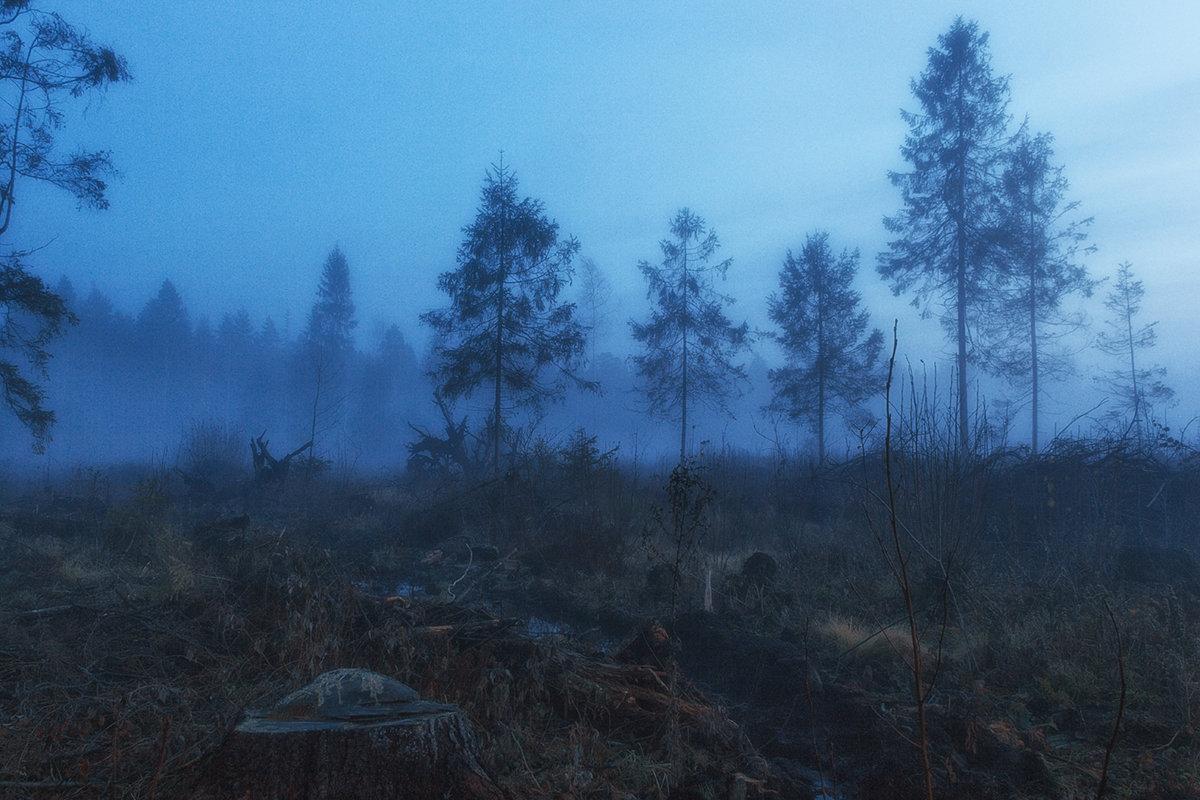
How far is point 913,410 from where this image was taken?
680 centimetres

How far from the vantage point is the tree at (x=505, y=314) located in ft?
62.8

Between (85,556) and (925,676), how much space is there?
9768 mm

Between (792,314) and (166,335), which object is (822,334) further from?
(166,335)

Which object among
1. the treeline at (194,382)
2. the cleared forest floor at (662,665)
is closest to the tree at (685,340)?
the cleared forest floor at (662,665)

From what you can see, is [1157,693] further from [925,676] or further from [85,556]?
[85,556]

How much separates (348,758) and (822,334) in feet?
75.7

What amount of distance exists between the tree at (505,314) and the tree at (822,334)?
28.0ft

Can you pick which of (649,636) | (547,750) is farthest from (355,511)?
(547,750)

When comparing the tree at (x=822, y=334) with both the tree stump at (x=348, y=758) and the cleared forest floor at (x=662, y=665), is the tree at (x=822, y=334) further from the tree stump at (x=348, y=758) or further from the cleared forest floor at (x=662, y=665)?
the tree stump at (x=348, y=758)

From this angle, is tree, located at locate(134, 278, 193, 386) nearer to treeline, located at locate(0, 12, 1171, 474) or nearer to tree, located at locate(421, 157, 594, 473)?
treeline, located at locate(0, 12, 1171, 474)

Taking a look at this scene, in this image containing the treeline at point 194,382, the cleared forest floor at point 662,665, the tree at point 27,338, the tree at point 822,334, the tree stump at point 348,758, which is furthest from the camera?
the treeline at point 194,382

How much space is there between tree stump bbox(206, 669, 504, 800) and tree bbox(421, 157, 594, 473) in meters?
16.5

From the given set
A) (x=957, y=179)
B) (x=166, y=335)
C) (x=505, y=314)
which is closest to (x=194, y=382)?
(x=166, y=335)

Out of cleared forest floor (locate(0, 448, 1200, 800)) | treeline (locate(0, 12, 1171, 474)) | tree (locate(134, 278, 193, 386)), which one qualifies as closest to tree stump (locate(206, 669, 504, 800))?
cleared forest floor (locate(0, 448, 1200, 800))
